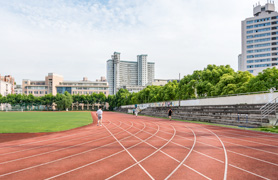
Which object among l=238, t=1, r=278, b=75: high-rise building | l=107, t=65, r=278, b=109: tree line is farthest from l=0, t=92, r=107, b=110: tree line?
l=238, t=1, r=278, b=75: high-rise building

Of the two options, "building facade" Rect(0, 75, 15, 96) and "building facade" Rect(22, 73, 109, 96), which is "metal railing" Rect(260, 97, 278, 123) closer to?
"building facade" Rect(22, 73, 109, 96)

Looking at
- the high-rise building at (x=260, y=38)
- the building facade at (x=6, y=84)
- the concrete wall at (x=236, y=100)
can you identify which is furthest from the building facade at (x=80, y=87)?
the concrete wall at (x=236, y=100)

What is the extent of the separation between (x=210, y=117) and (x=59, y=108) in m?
93.0

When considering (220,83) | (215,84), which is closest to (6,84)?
(215,84)

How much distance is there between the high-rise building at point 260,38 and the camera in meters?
84.7

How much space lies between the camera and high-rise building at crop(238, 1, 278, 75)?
84.7 metres

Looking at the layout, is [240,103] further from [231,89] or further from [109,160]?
[109,160]

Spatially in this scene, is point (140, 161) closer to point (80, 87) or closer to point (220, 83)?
point (220, 83)

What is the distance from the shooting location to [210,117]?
2555 centimetres

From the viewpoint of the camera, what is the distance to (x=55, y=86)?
135m

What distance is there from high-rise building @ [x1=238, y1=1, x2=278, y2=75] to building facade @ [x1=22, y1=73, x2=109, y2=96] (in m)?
87.2

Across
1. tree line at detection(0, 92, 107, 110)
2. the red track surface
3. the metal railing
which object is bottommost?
tree line at detection(0, 92, 107, 110)

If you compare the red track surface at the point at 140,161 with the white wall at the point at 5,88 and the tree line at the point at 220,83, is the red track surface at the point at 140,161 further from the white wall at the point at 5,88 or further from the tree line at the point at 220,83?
the white wall at the point at 5,88


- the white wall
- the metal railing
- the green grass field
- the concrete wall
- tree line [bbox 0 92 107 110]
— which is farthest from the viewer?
the white wall
